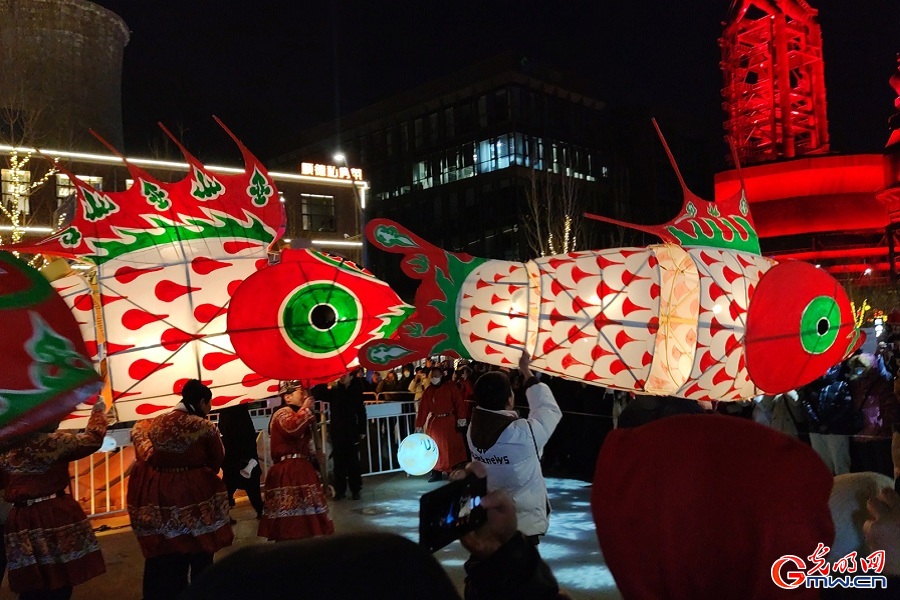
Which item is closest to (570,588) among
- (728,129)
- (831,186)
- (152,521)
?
(152,521)

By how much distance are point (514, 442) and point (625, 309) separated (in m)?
1.70

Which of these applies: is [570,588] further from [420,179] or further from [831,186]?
Answer: [420,179]

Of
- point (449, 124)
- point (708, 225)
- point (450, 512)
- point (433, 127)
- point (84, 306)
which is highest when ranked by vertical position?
point (433, 127)

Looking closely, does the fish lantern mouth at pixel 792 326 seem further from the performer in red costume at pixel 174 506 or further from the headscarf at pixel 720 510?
the performer in red costume at pixel 174 506

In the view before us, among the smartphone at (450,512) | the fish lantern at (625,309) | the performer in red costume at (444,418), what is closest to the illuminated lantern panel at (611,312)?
the fish lantern at (625,309)

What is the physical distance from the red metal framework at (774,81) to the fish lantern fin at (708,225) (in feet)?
113

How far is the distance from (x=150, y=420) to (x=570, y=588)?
10.1 feet

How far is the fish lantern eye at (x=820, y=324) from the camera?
467 cm

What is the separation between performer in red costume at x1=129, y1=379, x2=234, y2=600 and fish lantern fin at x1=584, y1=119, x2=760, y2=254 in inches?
119

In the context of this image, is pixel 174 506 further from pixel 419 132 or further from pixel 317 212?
pixel 419 132

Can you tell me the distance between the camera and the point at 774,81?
3644cm

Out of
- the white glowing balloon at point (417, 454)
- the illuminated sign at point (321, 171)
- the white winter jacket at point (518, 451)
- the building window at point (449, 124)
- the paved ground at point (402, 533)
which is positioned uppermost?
the building window at point (449, 124)

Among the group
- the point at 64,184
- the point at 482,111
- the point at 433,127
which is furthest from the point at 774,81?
the point at 64,184

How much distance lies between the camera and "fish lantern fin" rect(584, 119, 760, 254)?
5.07m
